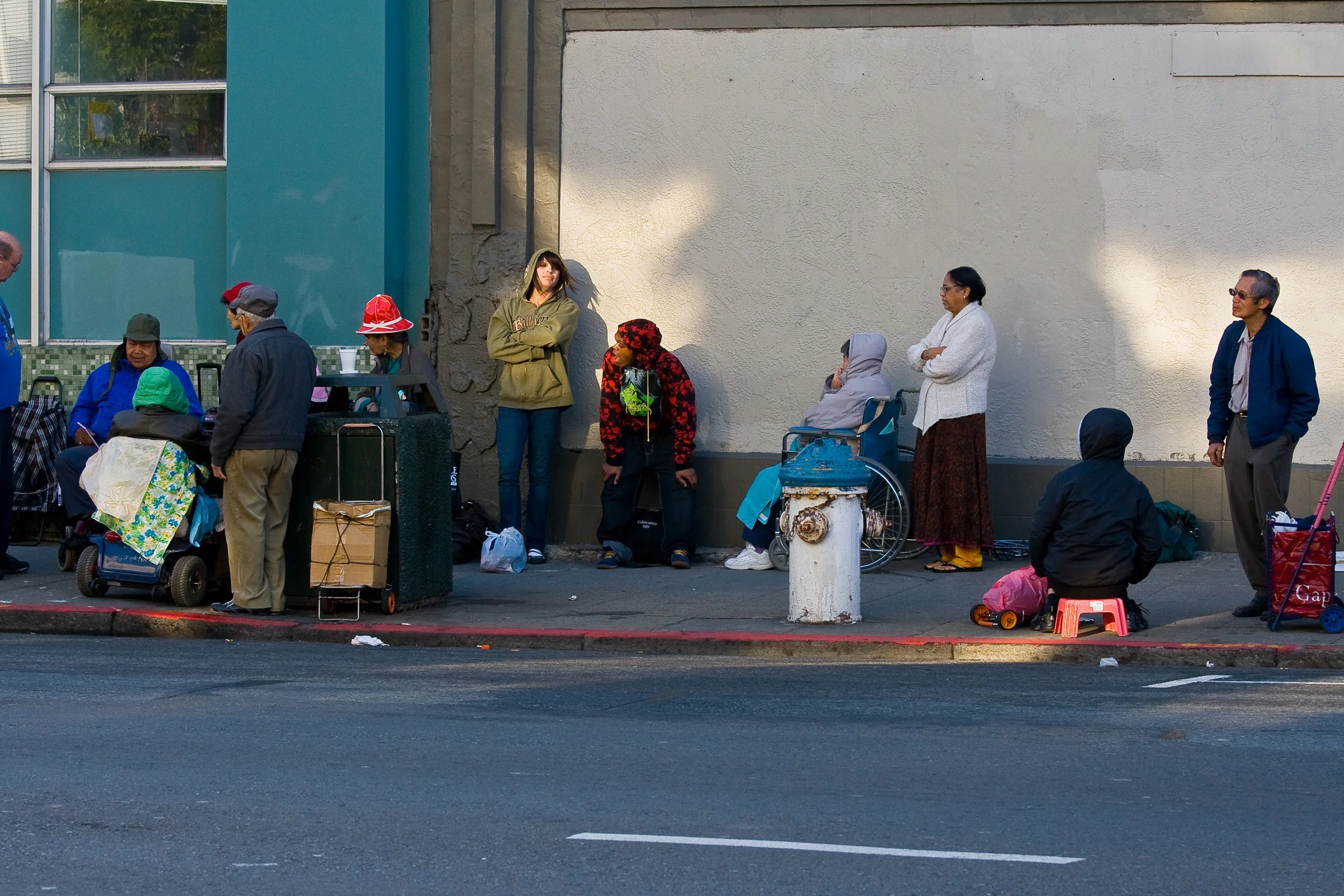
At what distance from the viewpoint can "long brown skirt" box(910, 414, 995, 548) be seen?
1209 cm

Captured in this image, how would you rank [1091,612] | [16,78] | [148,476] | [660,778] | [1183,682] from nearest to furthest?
1. [660,778]
2. [1183,682]
3. [1091,612]
4. [148,476]
5. [16,78]

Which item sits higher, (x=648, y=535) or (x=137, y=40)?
(x=137, y=40)

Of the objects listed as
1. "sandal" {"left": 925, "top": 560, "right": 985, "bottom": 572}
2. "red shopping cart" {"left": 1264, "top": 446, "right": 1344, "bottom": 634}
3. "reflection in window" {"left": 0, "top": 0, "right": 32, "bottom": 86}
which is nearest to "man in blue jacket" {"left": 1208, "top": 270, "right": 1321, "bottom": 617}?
"red shopping cart" {"left": 1264, "top": 446, "right": 1344, "bottom": 634}

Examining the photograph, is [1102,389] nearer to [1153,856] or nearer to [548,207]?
[548,207]

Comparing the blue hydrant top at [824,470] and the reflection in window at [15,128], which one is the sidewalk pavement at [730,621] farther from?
the reflection in window at [15,128]

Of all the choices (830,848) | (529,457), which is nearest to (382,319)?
(529,457)

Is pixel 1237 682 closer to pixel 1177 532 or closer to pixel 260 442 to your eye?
pixel 1177 532

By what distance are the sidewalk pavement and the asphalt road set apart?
15.8 inches

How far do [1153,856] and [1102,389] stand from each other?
313 inches

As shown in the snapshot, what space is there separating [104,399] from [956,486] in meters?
6.24

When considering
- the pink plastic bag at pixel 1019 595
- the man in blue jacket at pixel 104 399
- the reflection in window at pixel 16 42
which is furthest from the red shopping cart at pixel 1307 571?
the reflection in window at pixel 16 42

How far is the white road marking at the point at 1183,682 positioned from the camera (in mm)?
8203

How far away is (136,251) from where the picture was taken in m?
14.3

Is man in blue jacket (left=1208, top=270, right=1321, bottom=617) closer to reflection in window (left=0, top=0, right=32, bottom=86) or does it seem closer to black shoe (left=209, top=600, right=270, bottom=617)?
Result: black shoe (left=209, top=600, right=270, bottom=617)
